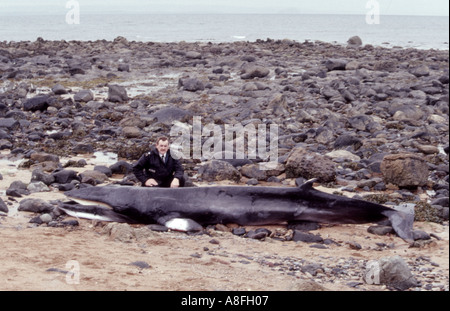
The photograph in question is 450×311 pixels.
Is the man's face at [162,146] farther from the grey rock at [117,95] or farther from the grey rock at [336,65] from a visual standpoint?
the grey rock at [336,65]

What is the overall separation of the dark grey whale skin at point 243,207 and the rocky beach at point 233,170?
0.59ft

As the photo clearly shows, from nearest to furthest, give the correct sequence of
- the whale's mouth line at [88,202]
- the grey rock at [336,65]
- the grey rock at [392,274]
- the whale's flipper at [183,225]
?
the grey rock at [392,274] → the whale's flipper at [183,225] → the whale's mouth line at [88,202] → the grey rock at [336,65]

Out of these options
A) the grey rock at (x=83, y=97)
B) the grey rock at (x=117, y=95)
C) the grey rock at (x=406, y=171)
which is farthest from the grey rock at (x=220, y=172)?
the grey rock at (x=83, y=97)

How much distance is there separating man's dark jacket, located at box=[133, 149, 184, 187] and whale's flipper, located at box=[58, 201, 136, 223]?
3.41 ft

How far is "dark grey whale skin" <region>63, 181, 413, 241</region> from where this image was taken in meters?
8.53

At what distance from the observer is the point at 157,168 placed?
9.81 meters

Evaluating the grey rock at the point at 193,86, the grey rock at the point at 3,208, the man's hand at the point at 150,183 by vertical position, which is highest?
the grey rock at the point at 193,86

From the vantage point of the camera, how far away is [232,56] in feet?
120

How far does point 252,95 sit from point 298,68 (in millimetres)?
10110

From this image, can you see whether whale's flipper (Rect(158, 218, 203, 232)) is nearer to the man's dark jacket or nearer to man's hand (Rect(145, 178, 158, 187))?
man's hand (Rect(145, 178, 158, 187))

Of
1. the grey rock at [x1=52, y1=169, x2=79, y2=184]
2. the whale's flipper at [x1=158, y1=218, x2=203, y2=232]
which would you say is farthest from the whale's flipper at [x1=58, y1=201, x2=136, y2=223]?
the grey rock at [x1=52, y1=169, x2=79, y2=184]

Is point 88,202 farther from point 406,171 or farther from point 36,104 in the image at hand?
point 36,104

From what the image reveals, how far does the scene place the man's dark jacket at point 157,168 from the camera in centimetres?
976

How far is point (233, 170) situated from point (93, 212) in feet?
11.0
